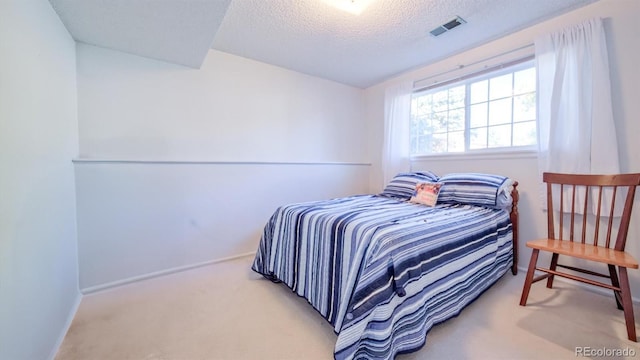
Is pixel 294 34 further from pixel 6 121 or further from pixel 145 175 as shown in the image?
pixel 6 121

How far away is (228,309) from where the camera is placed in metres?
1.70

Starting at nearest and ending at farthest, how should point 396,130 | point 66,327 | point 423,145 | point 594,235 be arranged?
point 66,327
point 594,235
point 423,145
point 396,130

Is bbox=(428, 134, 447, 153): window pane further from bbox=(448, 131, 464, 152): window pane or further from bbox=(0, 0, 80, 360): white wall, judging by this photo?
bbox=(0, 0, 80, 360): white wall

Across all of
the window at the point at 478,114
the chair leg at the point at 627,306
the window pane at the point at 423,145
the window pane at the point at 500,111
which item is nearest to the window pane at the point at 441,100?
the window at the point at 478,114

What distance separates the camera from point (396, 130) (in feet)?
10.7

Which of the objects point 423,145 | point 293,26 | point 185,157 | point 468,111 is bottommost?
point 185,157

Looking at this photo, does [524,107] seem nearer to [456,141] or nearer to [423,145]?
[456,141]

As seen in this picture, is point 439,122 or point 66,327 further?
point 439,122

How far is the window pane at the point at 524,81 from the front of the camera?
7.61ft

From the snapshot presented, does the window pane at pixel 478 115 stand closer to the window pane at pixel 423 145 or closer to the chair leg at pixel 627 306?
the window pane at pixel 423 145

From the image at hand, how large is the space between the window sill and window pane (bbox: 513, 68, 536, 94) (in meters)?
0.58

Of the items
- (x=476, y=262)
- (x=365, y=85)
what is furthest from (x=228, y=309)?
(x=365, y=85)

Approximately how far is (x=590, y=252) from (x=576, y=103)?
116 centimetres

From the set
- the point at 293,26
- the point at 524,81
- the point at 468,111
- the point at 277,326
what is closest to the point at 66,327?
the point at 277,326
